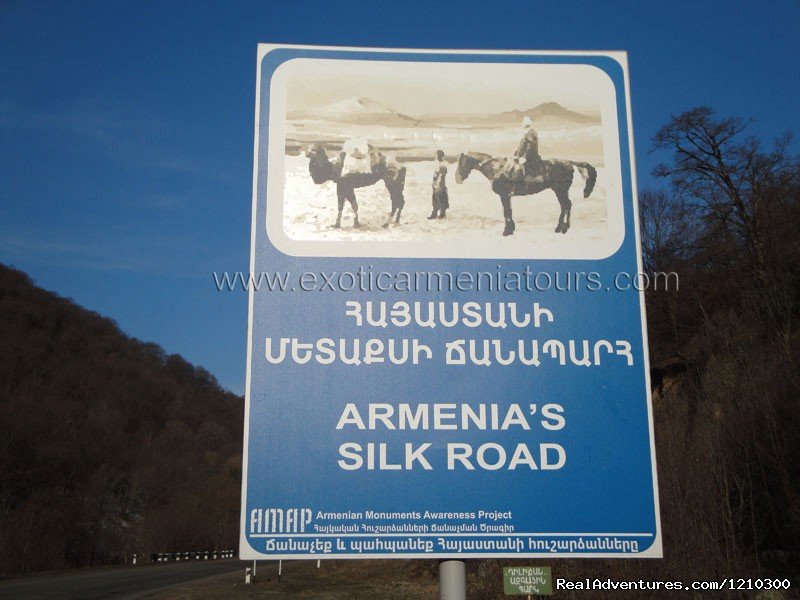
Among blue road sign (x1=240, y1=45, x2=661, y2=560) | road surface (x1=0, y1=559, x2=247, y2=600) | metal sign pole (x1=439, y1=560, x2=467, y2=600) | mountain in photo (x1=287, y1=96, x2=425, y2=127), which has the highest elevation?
mountain in photo (x1=287, y1=96, x2=425, y2=127)

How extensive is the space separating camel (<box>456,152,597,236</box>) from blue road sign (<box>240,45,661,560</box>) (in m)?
0.01

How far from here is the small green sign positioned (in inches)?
144

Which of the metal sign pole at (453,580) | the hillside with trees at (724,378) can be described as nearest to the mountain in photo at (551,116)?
the metal sign pole at (453,580)

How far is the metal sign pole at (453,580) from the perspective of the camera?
3248 millimetres

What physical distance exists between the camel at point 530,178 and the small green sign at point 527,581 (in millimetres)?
1743

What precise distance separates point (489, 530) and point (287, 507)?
903 millimetres

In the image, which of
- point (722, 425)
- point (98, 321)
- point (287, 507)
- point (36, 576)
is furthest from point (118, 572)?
point (98, 321)

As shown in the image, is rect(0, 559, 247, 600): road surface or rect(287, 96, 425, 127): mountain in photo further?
rect(0, 559, 247, 600): road surface

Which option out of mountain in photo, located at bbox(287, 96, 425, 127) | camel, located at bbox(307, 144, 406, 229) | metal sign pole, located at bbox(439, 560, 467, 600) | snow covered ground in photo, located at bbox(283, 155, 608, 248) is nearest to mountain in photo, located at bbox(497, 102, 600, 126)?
snow covered ground in photo, located at bbox(283, 155, 608, 248)

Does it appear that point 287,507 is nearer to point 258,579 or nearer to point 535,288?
point 535,288

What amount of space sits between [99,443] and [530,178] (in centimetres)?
6771

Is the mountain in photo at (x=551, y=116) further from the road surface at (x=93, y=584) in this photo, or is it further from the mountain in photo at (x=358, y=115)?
the road surface at (x=93, y=584)

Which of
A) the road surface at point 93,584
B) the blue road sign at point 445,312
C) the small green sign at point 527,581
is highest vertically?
the blue road sign at point 445,312
